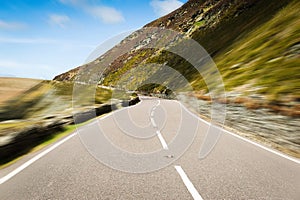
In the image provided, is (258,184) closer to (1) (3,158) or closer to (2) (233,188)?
(2) (233,188)

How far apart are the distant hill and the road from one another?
2.38 meters

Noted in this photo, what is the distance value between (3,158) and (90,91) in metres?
18.8

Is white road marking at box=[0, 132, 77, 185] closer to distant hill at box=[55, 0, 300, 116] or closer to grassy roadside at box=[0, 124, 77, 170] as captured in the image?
grassy roadside at box=[0, 124, 77, 170]

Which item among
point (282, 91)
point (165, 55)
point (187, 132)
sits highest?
point (165, 55)

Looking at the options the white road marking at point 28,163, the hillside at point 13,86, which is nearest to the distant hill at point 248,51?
the white road marking at point 28,163

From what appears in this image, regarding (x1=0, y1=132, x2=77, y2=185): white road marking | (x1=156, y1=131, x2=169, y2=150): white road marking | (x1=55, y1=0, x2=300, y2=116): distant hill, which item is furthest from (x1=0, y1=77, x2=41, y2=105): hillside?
(x1=55, y1=0, x2=300, y2=116): distant hill

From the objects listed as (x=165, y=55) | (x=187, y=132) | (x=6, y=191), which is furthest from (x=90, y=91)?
(x=165, y=55)

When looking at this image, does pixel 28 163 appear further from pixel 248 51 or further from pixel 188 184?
pixel 248 51

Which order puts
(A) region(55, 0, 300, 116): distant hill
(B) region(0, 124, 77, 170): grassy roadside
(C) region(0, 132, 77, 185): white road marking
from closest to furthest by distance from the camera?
(C) region(0, 132, 77, 185): white road marking, (B) region(0, 124, 77, 170): grassy roadside, (A) region(55, 0, 300, 116): distant hill

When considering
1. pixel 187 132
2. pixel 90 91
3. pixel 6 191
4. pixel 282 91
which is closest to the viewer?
pixel 6 191

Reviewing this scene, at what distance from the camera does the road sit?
436 cm

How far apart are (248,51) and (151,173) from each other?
29.5m

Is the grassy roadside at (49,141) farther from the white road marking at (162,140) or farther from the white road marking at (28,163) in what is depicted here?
the white road marking at (162,140)

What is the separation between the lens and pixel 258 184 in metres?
4.82
